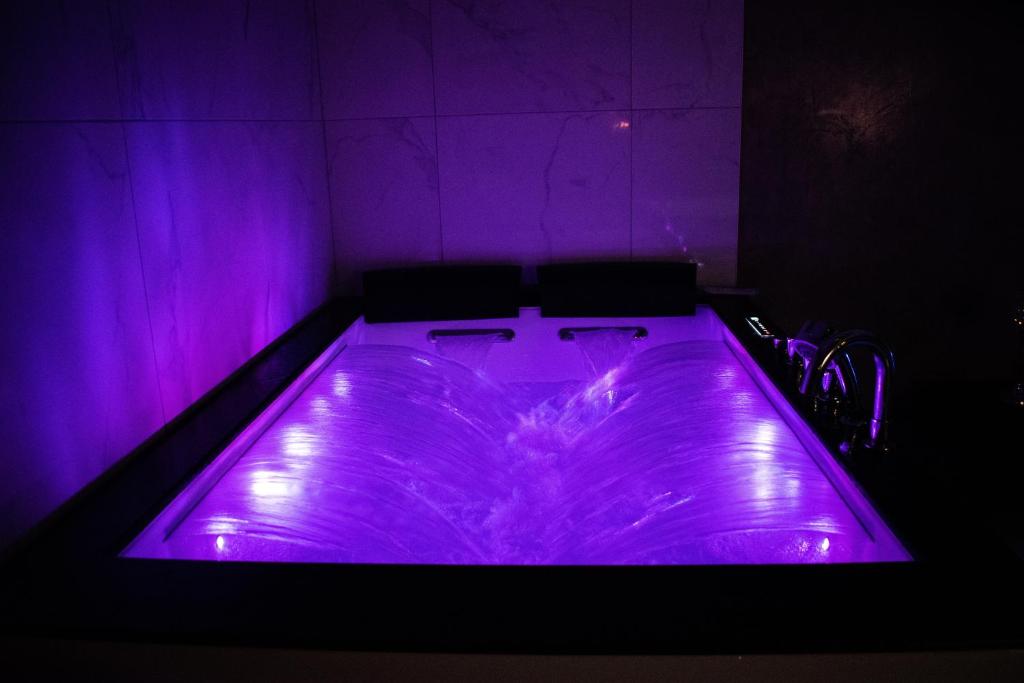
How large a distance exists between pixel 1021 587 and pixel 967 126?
6.95 ft

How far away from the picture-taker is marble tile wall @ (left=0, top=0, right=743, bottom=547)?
115 centimetres

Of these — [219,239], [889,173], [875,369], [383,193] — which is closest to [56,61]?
[219,239]

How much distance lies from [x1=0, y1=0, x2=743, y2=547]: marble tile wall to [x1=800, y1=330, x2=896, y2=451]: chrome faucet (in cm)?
119

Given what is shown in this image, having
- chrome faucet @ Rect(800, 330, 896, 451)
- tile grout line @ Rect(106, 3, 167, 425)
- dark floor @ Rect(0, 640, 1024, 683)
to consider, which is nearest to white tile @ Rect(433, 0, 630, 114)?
tile grout line @ Rect(106, 3, 167, 425)

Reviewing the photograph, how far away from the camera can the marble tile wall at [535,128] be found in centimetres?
246

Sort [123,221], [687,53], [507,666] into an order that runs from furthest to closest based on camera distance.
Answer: [687,53] → [123,221] → [507,666]

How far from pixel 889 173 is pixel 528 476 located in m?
1.76

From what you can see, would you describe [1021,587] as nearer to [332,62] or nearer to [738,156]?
[738,156]

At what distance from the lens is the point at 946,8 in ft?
8.05

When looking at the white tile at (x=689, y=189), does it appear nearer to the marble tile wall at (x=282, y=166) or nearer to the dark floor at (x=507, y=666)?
the marble tile wall at (x=282, y=166)

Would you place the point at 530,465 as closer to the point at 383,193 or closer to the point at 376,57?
the point at 383,193

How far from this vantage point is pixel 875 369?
4.01 feet

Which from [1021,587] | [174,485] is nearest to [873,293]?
→ [1021,587]

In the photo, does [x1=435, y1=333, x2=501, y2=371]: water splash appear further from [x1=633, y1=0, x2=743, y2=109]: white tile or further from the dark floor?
the dark floor
